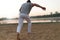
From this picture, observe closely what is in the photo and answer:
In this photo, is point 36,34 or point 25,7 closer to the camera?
point 25,7

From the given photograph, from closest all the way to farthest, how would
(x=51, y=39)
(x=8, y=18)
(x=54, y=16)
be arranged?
(x=51, y=39)
(x=54, y=16)
(x=8, y=18)

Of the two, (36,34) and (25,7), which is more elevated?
(25,7)

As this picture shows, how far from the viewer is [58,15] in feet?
111

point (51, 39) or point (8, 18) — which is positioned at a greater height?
point (51, 39)

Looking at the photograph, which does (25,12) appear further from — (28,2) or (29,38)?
(29,38)

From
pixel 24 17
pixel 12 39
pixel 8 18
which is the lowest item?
pixel 8 18

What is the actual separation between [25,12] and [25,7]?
23cm

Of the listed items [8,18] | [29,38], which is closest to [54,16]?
[8,18]

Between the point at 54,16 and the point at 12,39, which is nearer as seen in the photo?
the point at 12,39

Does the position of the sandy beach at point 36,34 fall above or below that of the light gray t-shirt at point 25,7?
below

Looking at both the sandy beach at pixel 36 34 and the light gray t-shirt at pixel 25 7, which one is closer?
the light gray t-shirt at pixel 25 7

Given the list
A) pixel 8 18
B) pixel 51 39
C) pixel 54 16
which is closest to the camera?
pixel 51 39

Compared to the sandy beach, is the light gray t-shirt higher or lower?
higher

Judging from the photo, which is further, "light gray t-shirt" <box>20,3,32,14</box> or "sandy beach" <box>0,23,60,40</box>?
"sandy beach" <box>0,23,60,40</box>
